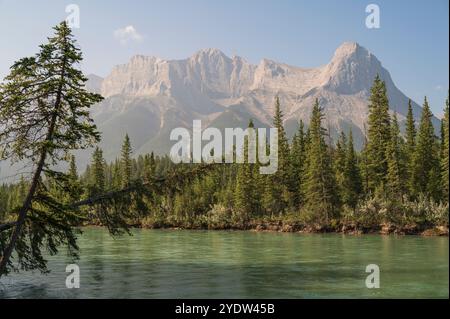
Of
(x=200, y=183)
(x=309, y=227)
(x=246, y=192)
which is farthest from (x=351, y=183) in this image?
(x=200, y=183)

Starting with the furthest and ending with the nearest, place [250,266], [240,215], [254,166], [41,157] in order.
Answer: [254,166]
[240,215]
[250,266]
[41,157]

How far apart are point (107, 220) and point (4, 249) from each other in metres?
4.08

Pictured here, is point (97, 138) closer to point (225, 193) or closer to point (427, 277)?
point (427, 277)

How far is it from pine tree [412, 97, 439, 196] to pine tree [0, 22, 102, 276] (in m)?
62.2

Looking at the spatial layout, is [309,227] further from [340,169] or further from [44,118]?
[44,118]

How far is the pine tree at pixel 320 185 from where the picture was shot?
246 feet

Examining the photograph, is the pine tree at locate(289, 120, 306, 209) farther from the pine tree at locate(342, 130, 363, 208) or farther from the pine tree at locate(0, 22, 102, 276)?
the pine tree at locate(0, 22, 102, 276)

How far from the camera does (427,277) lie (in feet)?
85.9

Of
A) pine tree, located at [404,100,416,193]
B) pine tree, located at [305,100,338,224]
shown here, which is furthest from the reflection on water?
pine tree, located at [404,100,416,193]

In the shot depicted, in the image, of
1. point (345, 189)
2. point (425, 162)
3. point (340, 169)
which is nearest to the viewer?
point (425, 162)

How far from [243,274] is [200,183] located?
18.2 m

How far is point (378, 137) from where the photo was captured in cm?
7825

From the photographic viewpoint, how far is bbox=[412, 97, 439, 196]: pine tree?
73.3m

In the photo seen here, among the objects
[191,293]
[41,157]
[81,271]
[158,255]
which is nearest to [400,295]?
[191,293]
